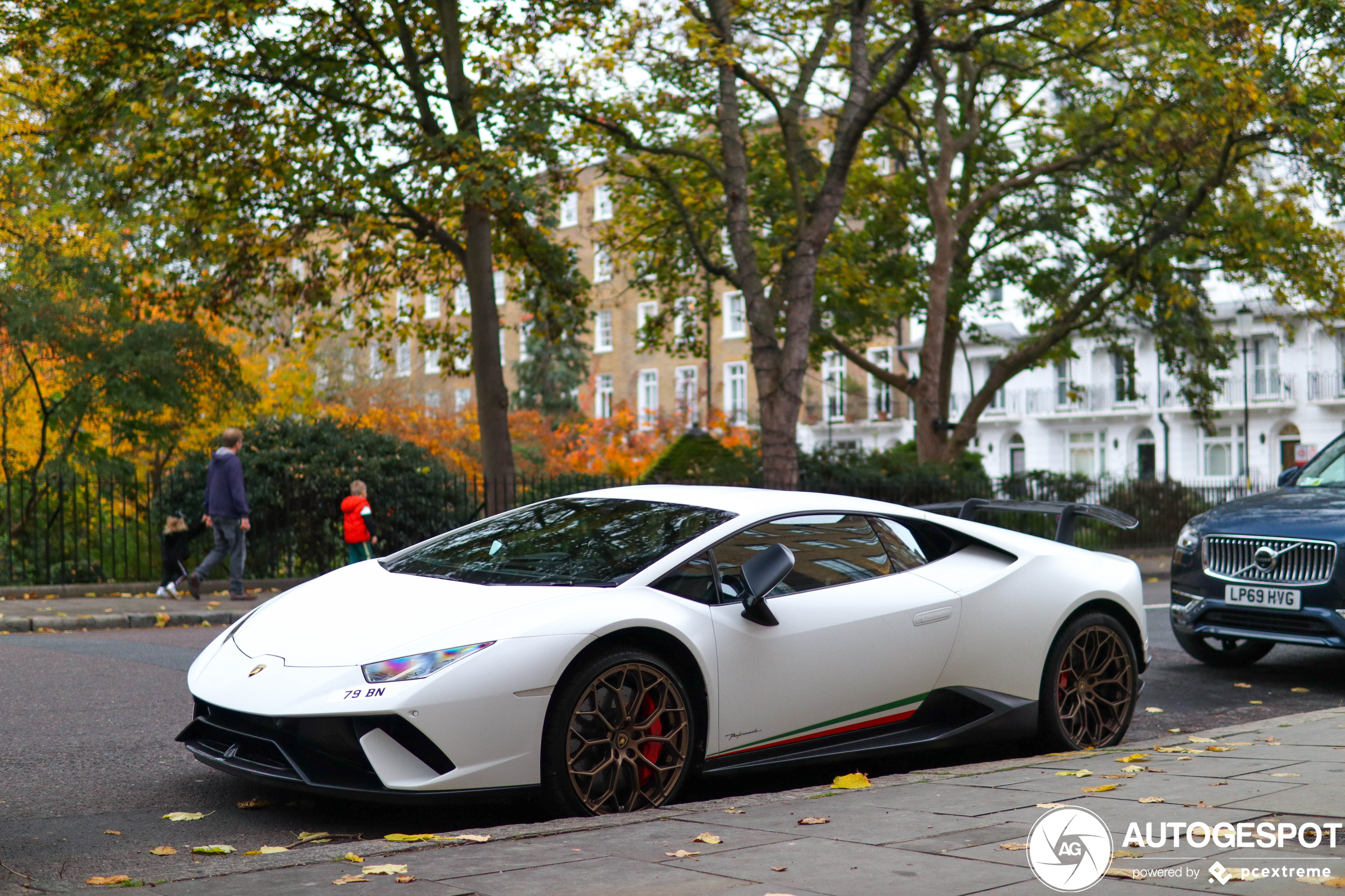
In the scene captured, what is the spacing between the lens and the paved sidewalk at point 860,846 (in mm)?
3619

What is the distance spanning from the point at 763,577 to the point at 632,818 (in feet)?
3.88

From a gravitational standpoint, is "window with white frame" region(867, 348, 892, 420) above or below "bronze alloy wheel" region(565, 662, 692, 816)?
above

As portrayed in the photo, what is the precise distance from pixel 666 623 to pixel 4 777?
311 centimetres

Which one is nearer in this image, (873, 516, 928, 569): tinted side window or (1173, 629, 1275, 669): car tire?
(873, 516, 928, 569): tinted side window

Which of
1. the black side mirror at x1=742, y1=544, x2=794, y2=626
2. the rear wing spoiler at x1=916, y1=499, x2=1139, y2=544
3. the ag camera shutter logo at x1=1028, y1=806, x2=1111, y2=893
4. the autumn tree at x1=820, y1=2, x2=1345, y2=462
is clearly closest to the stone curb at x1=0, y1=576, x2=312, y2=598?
the rear wing spoiler at x1=916, y1=499, x2=1139, y2=544

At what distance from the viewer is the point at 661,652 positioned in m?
5.24

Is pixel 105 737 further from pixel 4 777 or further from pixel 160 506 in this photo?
pixel 160 506

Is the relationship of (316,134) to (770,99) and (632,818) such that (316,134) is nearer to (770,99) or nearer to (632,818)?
(770,99)

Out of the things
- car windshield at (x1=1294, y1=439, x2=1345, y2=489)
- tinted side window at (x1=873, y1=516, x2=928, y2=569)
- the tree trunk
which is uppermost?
the tree trunk

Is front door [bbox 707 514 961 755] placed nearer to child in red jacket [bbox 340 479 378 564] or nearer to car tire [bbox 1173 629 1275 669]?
car tire [bbox 1173 629 1275 669]

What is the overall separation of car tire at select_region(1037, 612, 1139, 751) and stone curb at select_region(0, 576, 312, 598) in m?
10.6

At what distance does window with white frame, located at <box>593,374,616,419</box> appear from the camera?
69.9 m

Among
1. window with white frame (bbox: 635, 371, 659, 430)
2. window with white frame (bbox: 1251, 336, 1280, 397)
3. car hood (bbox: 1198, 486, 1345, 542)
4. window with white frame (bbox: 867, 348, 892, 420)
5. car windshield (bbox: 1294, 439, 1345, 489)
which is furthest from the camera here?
window with white frame (bbox: 635, 371, 659, 430)

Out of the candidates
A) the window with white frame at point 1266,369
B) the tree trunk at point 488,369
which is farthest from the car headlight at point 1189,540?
the window with white frame at point 1266,369
